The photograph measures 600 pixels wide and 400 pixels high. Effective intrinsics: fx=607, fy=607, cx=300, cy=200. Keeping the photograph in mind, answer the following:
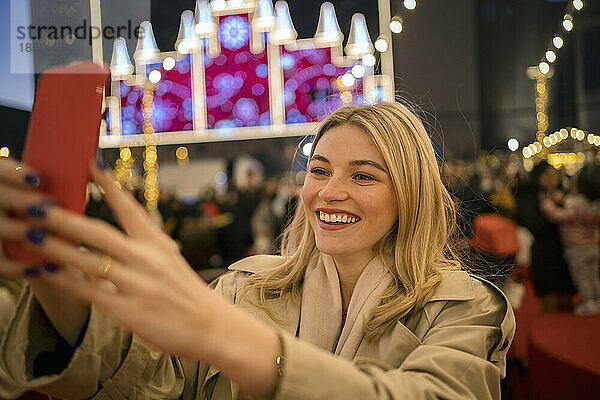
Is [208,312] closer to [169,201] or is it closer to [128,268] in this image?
[128,268]

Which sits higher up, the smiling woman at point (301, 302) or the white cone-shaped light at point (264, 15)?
the white cone-shaped light at point (264, 15)

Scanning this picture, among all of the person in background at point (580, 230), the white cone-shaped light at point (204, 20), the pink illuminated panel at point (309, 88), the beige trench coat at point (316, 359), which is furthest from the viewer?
the person in background at point (580, 230)

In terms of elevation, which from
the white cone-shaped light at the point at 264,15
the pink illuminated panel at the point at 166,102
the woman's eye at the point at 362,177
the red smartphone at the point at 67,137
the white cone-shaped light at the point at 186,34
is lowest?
the woman's eye at the point at 362,177

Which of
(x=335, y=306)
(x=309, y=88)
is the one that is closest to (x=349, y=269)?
(x=335, y=306)

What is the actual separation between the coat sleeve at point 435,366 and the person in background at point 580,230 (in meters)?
1.48

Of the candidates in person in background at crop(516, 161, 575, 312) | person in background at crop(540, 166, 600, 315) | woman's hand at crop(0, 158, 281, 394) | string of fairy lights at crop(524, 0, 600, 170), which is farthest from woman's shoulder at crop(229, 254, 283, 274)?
person in background at crop(540, 166, 600, 315)

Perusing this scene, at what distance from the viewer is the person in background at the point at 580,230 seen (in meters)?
2.24

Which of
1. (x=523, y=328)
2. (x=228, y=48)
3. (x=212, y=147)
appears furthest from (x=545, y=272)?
(x=228, y=48)

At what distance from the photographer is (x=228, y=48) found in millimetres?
1049

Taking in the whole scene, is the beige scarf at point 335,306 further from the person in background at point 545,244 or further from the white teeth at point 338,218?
the person in background at point 545,244

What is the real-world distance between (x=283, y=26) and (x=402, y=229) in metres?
0.36

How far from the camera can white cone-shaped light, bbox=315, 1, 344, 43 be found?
898mm

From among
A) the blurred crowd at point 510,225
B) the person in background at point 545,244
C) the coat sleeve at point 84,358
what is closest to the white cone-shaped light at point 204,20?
the coat sleeve at point 84,358

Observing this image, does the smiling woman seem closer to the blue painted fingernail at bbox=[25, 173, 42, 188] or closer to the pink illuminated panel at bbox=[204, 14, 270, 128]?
the blue painted fingernail at bbox=[25, 173, 42, 188]
